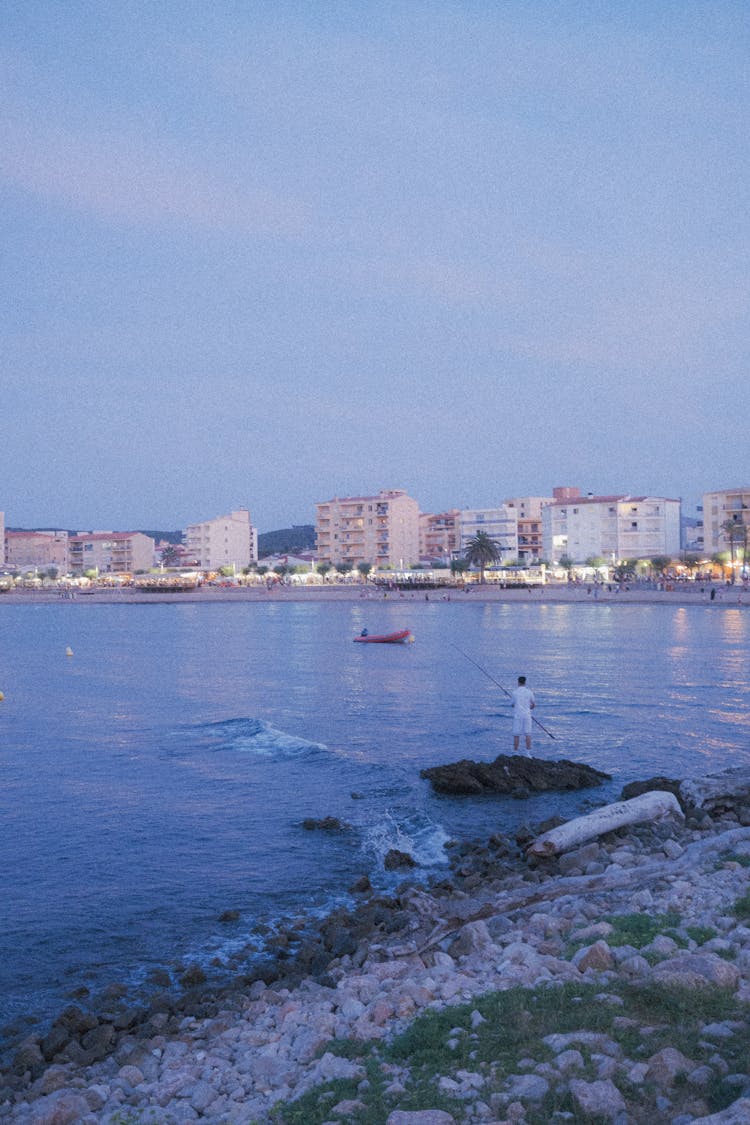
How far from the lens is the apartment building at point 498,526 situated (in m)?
160

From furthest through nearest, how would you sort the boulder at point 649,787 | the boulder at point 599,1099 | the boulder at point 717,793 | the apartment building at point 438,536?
the apartment building at point 438,536
the boulder at point 649,787
the boulder at point 717,793
the boulder at point 599,1099

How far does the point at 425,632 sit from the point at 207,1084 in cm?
6880

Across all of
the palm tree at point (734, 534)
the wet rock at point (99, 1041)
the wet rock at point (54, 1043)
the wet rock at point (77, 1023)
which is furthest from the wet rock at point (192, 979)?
the palm tree at point (734, 534)

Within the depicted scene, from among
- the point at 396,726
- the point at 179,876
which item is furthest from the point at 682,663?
the point at 179,876

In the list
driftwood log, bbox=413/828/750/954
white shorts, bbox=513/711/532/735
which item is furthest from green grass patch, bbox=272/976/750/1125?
white shorts, bbox=513/711/532/735

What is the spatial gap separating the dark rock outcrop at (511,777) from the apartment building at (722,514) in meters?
112

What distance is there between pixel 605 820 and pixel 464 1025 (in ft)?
28.8

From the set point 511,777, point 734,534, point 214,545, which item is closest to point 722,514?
point 734,534

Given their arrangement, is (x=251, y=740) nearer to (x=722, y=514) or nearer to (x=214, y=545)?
(x=722, y=514)

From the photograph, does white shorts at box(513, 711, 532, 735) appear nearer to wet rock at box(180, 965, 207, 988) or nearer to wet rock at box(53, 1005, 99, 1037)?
wet rock at box(180, 965, 207, 988)

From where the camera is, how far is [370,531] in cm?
17225

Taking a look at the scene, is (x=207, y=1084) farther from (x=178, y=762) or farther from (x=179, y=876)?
(x=178, y=762)

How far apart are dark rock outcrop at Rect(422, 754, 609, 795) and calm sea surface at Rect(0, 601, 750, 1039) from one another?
580 millimetres

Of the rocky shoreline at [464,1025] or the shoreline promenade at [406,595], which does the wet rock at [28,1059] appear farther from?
A: the shoreline promenade at [406,595]
